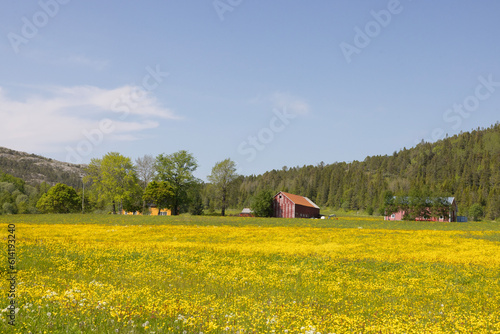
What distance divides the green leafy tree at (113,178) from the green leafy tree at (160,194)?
6646 mm

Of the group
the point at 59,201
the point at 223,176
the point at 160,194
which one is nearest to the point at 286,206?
the point at 223,176

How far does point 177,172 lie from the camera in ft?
355

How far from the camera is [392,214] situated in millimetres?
120562

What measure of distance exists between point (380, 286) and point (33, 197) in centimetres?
14639

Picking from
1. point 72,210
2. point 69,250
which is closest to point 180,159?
point 72,210

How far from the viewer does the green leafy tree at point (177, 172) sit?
10650 cm

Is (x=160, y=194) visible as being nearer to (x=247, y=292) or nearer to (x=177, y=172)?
(x=177, y=172)

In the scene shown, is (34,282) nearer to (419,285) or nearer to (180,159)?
(419,285)

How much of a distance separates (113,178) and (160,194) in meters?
14.8

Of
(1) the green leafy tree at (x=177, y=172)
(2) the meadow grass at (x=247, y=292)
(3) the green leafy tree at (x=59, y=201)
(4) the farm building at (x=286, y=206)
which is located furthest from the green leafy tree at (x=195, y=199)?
(2) the meadow grass at (x=247, y=292)

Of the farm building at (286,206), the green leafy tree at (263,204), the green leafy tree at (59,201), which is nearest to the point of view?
the green leafy tree at (59,201)

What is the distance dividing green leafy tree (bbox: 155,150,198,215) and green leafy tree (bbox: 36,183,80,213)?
87.5 feet

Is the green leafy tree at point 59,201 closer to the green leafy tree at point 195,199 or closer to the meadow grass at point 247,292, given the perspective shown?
the green leafy tree at point 195,199

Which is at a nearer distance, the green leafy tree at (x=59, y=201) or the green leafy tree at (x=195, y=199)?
the green leafy tree at (x=59, y=201)
